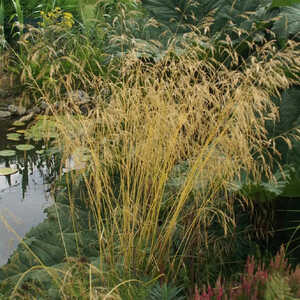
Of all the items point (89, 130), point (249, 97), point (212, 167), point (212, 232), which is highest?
point (249, 97)

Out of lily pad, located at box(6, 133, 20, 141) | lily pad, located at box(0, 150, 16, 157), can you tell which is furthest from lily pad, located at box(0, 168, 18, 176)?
lily pad, located at box(6, 133, 20, 141)

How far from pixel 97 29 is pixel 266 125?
2752mm

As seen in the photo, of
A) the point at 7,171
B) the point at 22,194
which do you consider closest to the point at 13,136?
the point at 7,171

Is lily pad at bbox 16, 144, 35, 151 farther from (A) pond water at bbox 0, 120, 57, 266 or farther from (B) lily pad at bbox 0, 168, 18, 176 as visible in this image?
(B) lily pad at bbox 0, 168, 18, 176

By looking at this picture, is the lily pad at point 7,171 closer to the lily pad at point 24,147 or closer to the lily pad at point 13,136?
the lily pad at point 24,147

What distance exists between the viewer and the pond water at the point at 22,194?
2145 mm

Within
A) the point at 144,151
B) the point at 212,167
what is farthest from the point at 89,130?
the point at 212,167

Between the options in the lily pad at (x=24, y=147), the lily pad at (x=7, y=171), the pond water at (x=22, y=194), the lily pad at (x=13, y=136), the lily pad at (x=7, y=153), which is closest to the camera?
the pond water at (x=22, y=194)

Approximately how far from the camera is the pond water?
2.14 m

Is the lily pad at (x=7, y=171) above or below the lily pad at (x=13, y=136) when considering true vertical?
below

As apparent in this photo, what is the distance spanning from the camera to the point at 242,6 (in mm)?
2836

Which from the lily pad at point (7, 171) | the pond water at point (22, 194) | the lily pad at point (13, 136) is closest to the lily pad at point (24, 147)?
the pond water at point (22, 194)

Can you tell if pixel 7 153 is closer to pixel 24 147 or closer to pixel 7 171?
pixel 24 147

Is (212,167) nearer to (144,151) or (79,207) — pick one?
(144,151)
